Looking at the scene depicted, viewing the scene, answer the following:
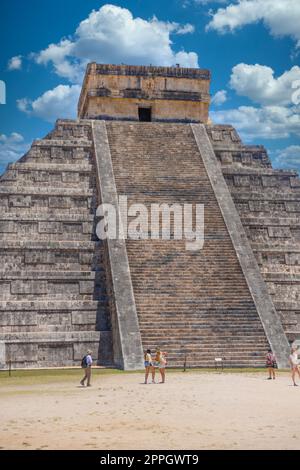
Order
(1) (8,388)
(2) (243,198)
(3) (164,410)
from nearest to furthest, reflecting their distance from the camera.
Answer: (3) (164,410) → (1) (8,388) → (2) (243,198)

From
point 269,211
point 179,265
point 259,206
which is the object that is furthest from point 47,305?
point 269,211

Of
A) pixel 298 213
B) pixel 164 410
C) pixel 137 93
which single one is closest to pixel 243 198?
pixel 298 213

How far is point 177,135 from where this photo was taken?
93.7ft

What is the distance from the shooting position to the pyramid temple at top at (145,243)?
19781 mm

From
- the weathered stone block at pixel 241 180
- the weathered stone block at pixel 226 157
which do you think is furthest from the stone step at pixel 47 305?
the weathered stone block at pixel 226 157

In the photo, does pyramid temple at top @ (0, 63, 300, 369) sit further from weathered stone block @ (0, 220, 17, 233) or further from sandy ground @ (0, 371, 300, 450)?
sandy ground @ (0, 371, 300, 450)

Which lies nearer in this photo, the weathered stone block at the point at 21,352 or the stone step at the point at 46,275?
the weathered stone block at the point at 21,352

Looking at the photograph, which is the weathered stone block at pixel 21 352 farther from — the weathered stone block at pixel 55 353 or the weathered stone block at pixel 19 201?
the weathered stone block at pixel 19 201

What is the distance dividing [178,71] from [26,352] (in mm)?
16305

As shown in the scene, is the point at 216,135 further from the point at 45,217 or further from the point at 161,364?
the point at 161,364

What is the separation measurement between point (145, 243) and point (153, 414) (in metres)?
12.0

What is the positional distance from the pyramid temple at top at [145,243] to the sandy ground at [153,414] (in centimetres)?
359

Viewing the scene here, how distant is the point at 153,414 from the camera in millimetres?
10891
